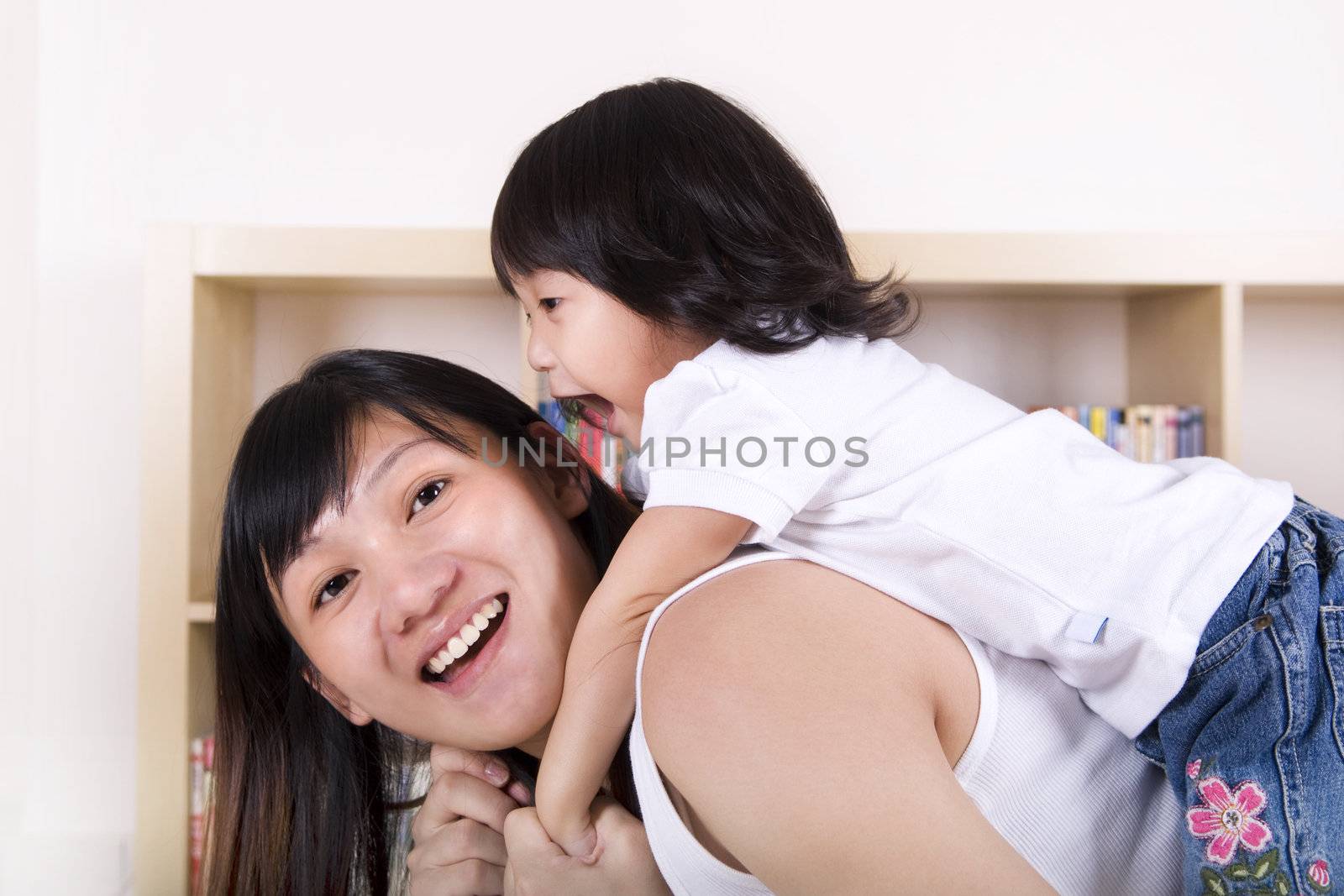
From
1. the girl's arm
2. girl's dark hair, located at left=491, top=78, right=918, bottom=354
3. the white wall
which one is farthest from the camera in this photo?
the white wall

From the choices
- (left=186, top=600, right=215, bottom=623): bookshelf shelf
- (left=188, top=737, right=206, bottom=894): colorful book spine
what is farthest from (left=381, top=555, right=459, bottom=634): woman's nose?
(left=188, top=737, right=206, bottom=894): colorful book spine

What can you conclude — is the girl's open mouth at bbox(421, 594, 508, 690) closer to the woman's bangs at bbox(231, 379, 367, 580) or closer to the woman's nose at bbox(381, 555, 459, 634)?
the woman's nose at bbox(381, 555, 459, 634)

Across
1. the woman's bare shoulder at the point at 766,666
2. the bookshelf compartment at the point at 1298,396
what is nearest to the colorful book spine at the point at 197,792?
the woman's bare shoulder at the point at 766,666

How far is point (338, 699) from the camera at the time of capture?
1.12 metres

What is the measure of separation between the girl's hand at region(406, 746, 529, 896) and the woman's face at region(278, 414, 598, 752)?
9 cm

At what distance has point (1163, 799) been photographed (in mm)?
887

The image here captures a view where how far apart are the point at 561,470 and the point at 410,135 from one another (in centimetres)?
124

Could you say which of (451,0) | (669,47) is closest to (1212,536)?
(669,47)

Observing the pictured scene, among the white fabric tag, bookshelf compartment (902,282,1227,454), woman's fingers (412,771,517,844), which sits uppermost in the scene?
bookshelf compartment (902,282,1227,454)

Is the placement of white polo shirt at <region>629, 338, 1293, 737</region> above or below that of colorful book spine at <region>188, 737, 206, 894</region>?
above

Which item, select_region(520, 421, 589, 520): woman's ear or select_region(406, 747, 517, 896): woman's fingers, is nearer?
select_region(406, 747, 517, 896): woman's fingers

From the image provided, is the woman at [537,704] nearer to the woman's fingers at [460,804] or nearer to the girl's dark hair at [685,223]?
the woman's fingers at [460,804]

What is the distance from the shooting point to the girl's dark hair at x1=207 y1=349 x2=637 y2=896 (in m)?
1.04

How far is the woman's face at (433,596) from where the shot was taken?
96 cm
